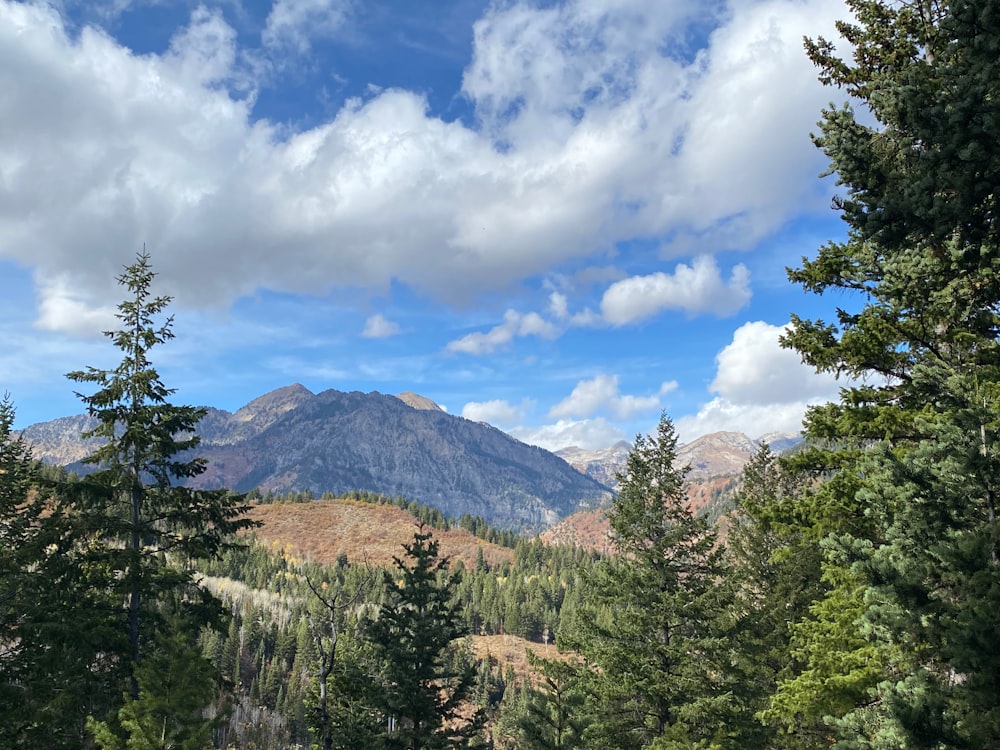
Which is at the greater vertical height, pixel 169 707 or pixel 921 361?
pixel 921 361

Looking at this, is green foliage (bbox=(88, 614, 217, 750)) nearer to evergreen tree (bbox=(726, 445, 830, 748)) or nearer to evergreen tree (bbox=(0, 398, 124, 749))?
evergreen tree (bbox=(0, 398, 124, 749))

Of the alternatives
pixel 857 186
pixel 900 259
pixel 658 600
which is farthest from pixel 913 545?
pixel 658 600

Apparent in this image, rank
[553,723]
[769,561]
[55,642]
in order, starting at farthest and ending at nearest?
[553,723] < [769,561] < [55,642]

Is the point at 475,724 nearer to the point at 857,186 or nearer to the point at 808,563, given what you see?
the point at 808,563

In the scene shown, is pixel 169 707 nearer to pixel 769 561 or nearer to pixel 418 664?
pixel 418 664

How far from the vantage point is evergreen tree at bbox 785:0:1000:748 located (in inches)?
276

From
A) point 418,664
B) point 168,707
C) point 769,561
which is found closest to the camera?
point 168,707

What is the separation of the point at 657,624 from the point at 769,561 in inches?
147

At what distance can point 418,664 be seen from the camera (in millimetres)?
21469

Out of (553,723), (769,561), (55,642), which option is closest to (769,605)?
(769,561)

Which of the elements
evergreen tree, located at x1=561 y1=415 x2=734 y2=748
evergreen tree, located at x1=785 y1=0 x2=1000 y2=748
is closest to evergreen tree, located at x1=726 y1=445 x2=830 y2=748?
evergreen tree, located at x1=561 y1=415 x2=734 y2=748

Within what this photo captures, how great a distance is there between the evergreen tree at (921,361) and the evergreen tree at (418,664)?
48.0ft

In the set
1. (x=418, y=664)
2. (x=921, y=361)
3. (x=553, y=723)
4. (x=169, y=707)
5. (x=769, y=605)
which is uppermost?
(x=921, y=361)

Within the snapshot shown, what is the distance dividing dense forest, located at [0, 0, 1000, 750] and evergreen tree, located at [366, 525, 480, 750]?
12 centimetres
